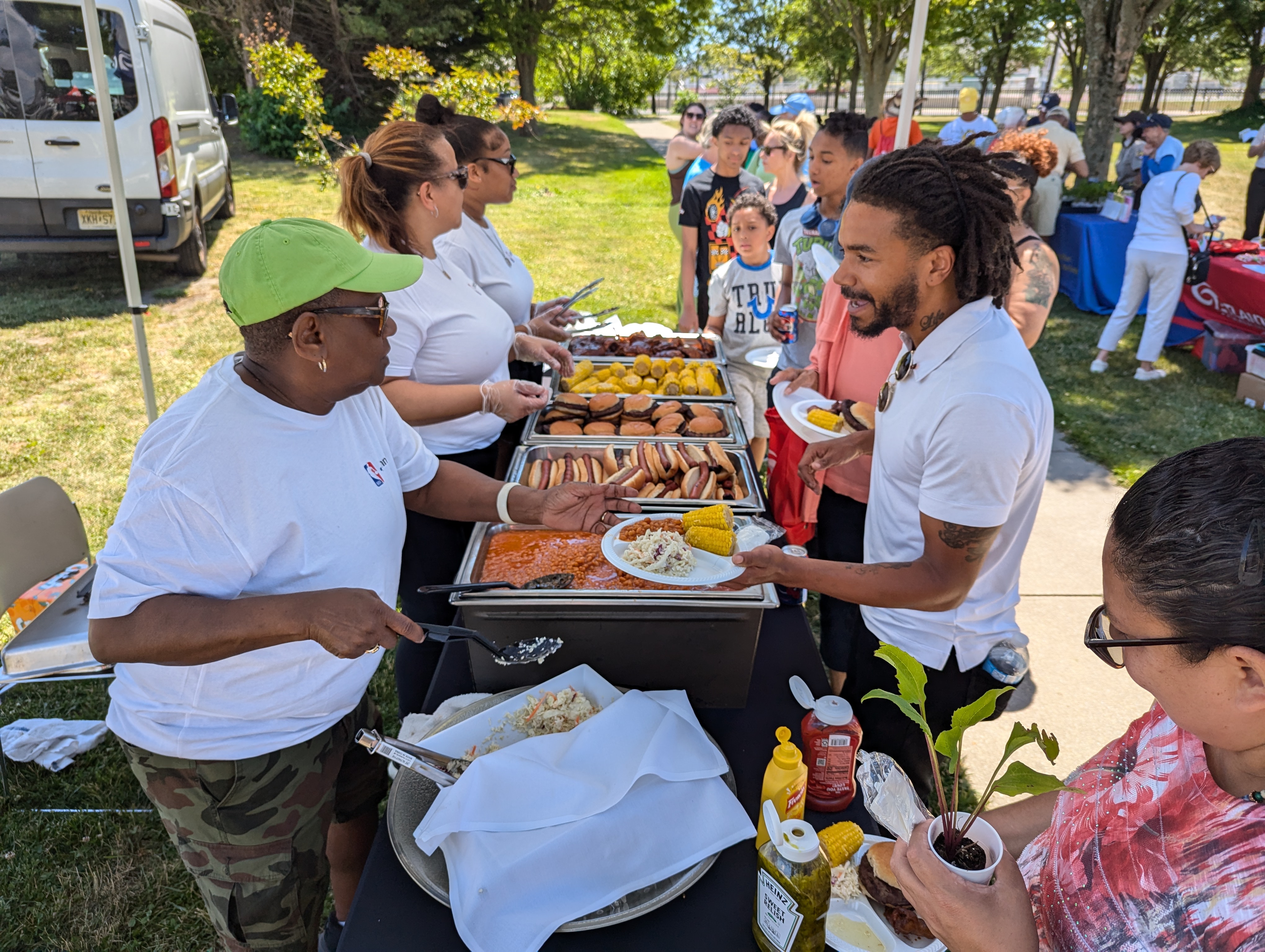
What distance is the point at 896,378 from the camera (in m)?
2.14

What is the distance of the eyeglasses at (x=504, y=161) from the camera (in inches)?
137

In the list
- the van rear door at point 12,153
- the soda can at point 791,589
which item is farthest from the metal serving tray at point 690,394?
the van rear door at point 12,153

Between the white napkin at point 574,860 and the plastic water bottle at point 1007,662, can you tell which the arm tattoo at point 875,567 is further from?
the white napkin at point 574,860

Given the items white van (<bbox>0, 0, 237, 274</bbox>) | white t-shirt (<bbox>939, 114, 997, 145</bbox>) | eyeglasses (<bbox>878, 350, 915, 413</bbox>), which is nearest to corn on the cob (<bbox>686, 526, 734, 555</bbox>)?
eyeglasses (<bbox>878, 350, 915, 413</bbox>)

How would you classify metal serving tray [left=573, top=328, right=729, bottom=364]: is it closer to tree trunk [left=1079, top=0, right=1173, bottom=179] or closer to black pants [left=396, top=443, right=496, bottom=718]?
black pants [left=396, top=443, right=496, bottom=718]

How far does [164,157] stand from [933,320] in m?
8.62

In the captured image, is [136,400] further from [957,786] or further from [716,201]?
[957,786]

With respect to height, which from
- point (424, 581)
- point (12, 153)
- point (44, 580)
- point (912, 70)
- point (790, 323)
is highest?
point (912, 70)

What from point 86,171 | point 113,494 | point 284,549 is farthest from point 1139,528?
point 86,171

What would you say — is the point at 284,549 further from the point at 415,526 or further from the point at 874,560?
the point at 874,560

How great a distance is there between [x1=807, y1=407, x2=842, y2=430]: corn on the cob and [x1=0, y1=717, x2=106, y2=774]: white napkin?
3.12 metres

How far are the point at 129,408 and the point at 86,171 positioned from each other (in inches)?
119

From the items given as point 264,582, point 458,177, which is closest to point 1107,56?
point 458,177

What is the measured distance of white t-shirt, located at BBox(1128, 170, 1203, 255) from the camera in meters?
6.90
